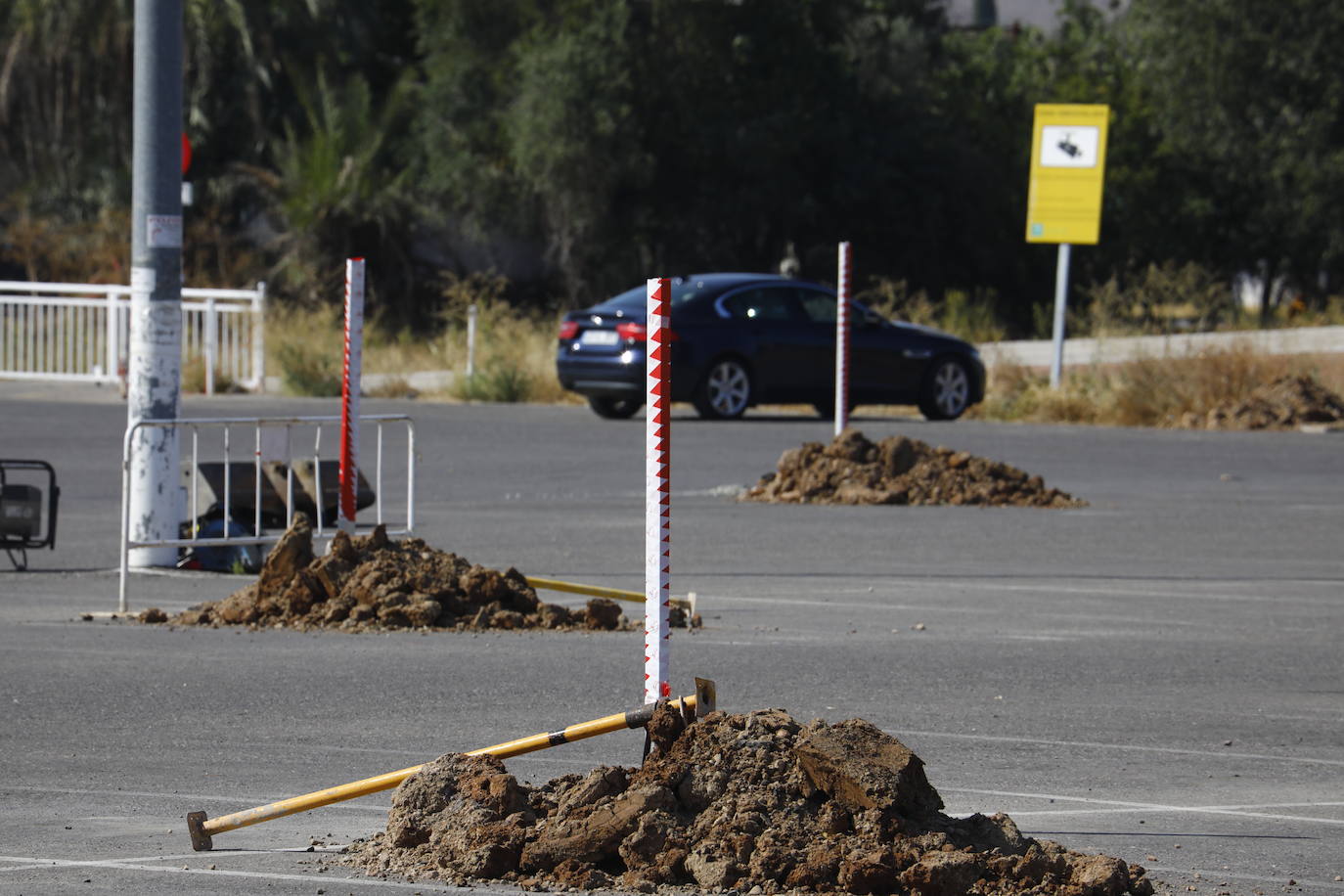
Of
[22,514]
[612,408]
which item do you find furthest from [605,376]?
[22,514]

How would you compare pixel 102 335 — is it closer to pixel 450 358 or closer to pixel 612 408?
pixel 450 358

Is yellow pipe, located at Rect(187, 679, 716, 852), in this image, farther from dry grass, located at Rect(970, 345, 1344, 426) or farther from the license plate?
dry grass, located at Rect(970, 345, 1344, 426)

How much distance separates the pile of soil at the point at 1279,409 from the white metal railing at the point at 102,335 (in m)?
12.9

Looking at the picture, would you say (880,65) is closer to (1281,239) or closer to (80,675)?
(1281,239)

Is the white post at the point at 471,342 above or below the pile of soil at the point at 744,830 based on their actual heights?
above

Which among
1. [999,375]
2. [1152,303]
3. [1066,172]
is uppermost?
[1066,172]

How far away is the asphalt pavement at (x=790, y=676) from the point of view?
6.29 metres

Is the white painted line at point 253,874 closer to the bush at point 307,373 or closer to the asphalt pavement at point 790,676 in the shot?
the asphalt pavement at point 790,676

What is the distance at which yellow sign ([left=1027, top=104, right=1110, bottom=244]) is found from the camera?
97.2ft

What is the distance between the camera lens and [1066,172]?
29.9 m

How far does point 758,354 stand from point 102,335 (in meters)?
10.5

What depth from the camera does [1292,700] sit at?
8797 millimetres

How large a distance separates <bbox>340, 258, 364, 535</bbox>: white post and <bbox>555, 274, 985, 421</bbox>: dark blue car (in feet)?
37.6

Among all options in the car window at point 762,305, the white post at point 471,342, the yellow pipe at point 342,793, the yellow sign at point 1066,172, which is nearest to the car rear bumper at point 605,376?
the car window at point 762,305
